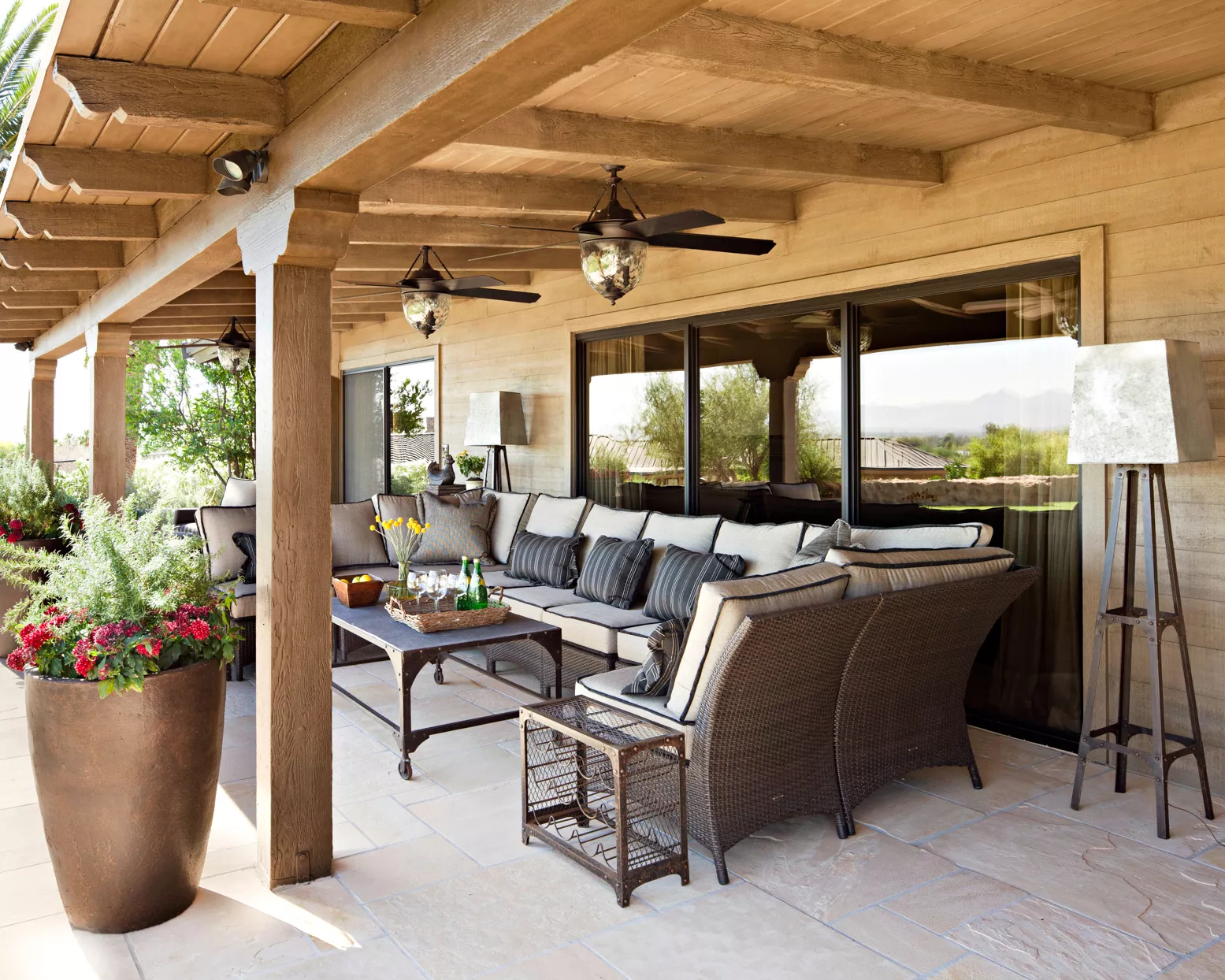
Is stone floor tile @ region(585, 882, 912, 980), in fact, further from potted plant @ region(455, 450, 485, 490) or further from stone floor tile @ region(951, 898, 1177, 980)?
potted plant @ region(455, 450, 485, 490)

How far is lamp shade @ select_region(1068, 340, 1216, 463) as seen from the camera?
333 cm

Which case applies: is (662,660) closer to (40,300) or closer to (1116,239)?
(1116,239)

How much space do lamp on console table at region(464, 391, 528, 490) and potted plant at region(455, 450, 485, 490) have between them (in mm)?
349

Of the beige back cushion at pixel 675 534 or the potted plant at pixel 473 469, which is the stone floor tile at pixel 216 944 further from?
the potted plant at pixel 473 469

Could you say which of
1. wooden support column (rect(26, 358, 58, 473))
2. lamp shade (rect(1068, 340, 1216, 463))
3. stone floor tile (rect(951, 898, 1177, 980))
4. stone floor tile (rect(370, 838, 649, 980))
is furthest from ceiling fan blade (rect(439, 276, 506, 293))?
wooden support column (rect(26, 358, 58, 473))

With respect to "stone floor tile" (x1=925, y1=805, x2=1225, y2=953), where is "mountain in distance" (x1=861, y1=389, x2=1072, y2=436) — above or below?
above

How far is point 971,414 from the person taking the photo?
458 cm

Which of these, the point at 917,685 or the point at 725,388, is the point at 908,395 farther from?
the point at 917,685

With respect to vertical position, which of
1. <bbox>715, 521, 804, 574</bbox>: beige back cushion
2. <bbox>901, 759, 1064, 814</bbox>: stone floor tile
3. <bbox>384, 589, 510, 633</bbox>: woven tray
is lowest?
<bbox>901, 759, 1064, 814</bbox>: stone floor tile

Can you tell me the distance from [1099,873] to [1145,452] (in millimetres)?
1425

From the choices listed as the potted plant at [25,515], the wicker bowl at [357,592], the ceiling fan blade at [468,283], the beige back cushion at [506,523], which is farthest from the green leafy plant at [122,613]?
the beige back cushion at [506,523]

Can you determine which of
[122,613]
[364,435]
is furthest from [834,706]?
[364,435]

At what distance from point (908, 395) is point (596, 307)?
8.66 feet

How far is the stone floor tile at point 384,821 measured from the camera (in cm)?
338
